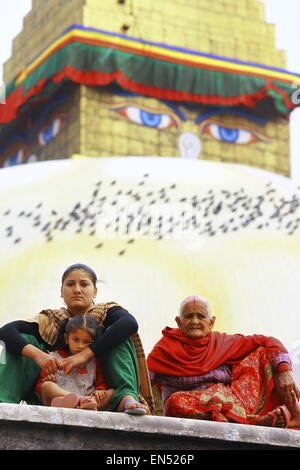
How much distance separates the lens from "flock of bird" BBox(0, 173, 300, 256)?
7.45 meters

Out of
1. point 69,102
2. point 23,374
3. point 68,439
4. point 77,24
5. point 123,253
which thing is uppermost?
point 77,24

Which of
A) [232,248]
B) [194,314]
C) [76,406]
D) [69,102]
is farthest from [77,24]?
[76,406]

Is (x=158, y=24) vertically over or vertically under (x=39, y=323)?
over

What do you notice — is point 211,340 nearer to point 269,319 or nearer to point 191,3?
point 269,319

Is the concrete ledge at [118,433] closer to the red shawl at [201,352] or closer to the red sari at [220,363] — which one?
the red sari at [220,363]

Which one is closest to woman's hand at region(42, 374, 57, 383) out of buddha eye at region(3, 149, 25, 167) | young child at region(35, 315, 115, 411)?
young child at region(35, 315, 115, 411)

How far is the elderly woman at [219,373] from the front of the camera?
419cm

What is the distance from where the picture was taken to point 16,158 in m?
14.1

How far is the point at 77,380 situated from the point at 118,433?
44 cm

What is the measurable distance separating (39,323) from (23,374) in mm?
248

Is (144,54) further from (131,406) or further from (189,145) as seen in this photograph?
(131,406)

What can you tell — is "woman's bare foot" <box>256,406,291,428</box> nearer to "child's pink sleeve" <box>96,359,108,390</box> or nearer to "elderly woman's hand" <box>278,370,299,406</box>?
"elderly woman's hand" <box>278,370,299,406</box>

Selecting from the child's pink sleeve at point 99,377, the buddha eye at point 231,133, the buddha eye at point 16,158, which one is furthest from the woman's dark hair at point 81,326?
the buddha eye at point 16,158

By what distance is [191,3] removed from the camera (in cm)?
1366
